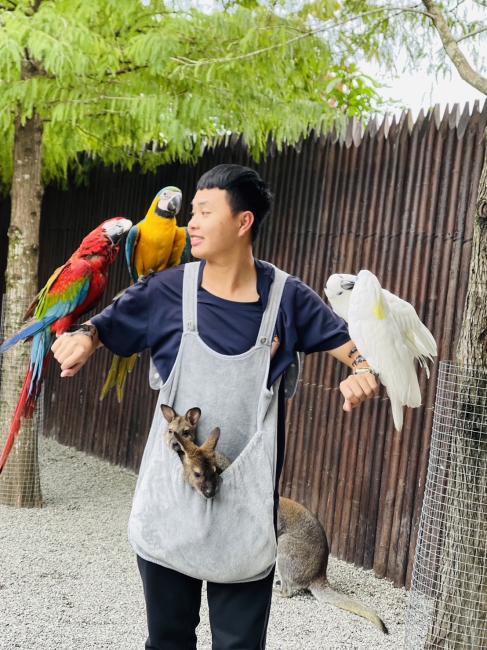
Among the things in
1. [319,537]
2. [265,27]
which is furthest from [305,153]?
[319,537]

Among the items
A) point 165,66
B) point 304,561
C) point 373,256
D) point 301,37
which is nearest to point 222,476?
point 304,561

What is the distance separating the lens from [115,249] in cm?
326

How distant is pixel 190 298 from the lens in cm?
230

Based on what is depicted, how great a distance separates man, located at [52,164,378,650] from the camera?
219 centimetres

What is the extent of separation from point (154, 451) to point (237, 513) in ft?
0.91

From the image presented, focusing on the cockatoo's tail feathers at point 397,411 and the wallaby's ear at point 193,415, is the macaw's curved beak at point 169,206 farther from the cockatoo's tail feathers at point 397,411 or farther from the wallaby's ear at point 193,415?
the wallaby's ear at point 193,415

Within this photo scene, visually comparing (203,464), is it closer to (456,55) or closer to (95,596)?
(456,55)

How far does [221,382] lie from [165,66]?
322cm

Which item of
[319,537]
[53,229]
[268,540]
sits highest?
[53,229]

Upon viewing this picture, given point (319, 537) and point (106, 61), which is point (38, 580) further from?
point (106, 61)

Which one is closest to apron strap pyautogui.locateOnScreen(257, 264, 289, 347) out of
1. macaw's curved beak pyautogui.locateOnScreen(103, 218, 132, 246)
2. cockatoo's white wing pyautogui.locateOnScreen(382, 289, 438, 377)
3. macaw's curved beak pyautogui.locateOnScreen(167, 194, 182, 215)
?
cockatoo's white wing pyautogui.locateOnScreen(382, 289, 438, 377)

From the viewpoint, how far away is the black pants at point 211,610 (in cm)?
221

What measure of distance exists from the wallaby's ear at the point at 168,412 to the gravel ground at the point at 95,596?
6.79 ft

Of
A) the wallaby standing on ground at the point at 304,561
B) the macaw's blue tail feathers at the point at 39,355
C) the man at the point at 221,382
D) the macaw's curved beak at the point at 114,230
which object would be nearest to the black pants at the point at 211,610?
the man at the point at 221,382
